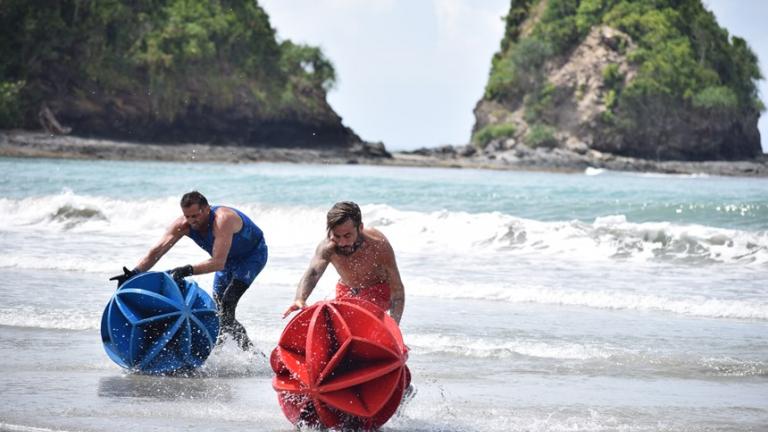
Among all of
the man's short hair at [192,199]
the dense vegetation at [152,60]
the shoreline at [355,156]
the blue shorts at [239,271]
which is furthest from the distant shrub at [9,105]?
the man's short hair at [192,199]

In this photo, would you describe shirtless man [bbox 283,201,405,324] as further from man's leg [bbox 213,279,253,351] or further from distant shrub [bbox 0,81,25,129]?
distant shrub [bbox 0,81,25,129]

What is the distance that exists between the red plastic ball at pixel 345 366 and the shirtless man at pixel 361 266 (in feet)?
1.51

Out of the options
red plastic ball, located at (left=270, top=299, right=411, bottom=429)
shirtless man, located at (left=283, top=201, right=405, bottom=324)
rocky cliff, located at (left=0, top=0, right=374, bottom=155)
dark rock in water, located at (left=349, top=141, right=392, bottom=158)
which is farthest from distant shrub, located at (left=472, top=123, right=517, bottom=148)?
red plastic ball, located at (left=270, top=299, right=411, bottom=429)

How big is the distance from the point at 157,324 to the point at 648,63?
7699 cm

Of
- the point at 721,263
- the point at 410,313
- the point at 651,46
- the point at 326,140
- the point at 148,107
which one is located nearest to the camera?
the point at 410,313

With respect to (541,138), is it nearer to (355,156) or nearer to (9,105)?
(355,156)

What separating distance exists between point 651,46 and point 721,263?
7002 cm

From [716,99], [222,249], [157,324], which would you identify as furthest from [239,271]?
[716,99]

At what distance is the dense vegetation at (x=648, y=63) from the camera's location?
8175cm

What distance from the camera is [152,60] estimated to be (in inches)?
2763

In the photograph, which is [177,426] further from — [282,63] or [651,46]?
[651,46]

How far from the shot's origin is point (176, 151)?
205 ft

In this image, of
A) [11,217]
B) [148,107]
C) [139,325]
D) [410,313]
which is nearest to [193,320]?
[139,325]

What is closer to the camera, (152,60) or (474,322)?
(474,322)
